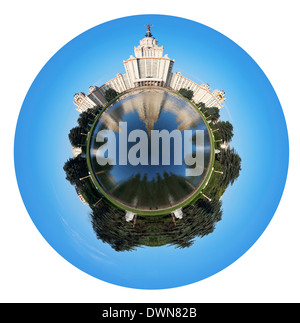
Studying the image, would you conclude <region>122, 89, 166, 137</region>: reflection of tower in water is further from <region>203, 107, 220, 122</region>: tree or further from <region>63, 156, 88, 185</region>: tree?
<region>63, 156, 88, 185</region>: tree

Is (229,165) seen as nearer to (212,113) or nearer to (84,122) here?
(212,113)

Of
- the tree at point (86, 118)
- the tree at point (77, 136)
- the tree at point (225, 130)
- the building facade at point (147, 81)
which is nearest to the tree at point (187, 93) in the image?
the building facade at point (147, 81)

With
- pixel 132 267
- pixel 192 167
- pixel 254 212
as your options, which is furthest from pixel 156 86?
pixel 132 267

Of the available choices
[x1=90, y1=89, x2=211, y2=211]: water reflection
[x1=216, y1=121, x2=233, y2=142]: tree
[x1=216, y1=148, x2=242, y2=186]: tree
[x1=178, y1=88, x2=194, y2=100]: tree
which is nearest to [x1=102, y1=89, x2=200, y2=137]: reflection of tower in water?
[x1=90, y1=89, x2=211, y2=211]: water reflection

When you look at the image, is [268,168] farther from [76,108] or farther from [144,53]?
[76,108]

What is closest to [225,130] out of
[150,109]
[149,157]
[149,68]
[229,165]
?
[229,165]

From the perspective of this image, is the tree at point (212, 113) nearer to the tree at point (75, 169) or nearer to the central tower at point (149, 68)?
the central tower at point (149, 68)
